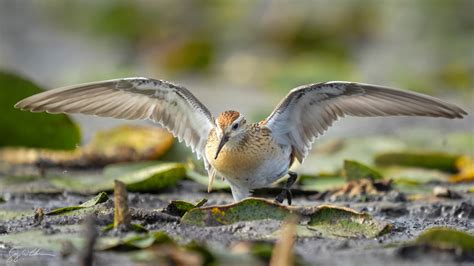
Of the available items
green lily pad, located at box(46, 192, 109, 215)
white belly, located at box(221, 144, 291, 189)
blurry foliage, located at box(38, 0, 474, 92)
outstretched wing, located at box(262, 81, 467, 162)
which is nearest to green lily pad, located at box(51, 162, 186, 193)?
white belly, located at box(221, 144, 291, 189)

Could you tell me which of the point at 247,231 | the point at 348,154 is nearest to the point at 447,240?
the point at 247,231

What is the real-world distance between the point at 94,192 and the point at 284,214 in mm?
2262

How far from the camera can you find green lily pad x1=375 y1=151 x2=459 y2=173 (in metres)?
8.34

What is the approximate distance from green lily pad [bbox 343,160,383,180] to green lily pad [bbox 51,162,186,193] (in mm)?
1282

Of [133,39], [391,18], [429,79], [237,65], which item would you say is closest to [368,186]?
[429,79]

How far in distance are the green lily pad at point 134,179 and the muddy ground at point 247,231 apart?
0.09 m

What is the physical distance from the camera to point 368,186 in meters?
7.50

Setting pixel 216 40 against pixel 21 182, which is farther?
pixel 216 40

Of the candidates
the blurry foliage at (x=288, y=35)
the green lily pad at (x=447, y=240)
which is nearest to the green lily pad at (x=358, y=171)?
the green lily pad at (x=447, y=240)

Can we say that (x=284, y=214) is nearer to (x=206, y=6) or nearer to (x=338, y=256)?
(x=338, y=256)

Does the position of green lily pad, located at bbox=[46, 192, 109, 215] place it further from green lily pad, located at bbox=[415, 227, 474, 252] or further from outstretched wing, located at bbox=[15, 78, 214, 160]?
green lily pad, located at bbox=[415, 227, 474, 252]

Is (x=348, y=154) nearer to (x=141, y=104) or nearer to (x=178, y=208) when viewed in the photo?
(x=141, y=104)

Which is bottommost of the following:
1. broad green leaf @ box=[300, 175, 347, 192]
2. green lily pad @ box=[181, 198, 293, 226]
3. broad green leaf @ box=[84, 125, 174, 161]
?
green lily pad @ box=[181, 198, 293, 226]

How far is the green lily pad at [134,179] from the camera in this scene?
7231 mm
